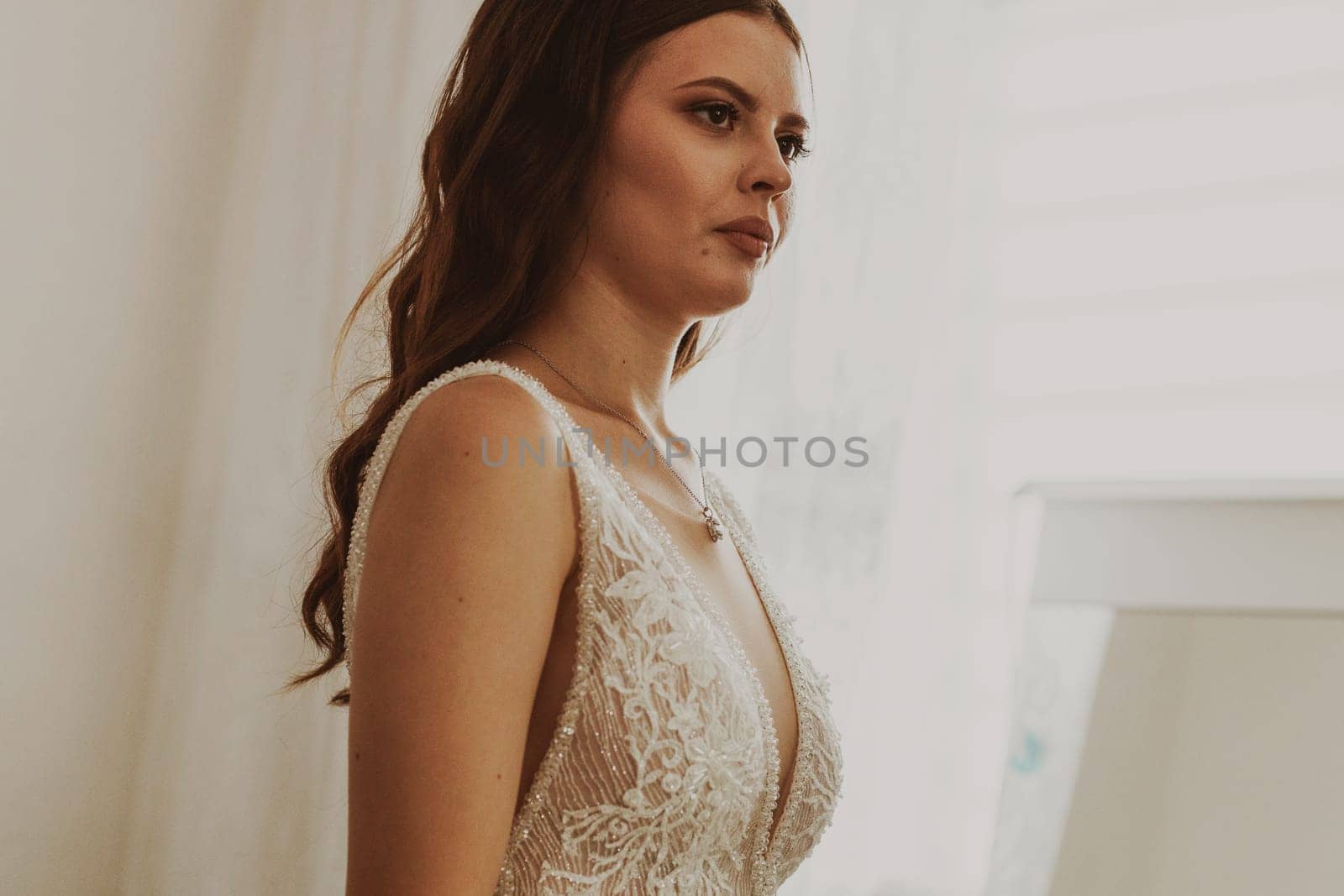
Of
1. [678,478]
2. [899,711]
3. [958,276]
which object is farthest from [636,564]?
[958,276]

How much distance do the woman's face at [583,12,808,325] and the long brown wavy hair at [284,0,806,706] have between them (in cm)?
2

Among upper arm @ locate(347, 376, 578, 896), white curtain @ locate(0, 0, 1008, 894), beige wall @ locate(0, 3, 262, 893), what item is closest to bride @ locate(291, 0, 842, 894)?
upper arm @ locate(347, 376, 578, 896)

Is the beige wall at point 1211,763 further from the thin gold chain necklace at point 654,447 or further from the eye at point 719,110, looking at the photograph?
the eye at point 719,110

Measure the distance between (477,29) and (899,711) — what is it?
106 centimetres

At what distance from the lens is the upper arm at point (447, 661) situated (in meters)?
0.85

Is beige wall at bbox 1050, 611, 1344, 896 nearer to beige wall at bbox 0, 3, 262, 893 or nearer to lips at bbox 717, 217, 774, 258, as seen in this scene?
lips at bbox 717, 217, 774, 258

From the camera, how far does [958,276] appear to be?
1816 millimetres

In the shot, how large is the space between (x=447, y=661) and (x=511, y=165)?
515mm

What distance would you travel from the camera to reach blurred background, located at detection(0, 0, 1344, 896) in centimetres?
159

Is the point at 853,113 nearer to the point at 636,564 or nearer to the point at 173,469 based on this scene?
the point at 636,564

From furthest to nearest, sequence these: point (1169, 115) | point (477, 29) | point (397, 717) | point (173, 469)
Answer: point (173, 469) < point (1169, 115) < point (477, 29) < point (397, 717)

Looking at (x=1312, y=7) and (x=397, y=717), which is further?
(x=1312, y=7)

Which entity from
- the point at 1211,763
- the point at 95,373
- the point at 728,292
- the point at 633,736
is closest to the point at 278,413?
the point at 95,373

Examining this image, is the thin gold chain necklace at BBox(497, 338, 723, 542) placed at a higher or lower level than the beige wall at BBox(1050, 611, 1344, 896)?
higher
